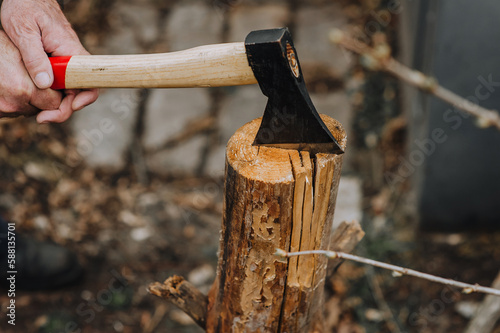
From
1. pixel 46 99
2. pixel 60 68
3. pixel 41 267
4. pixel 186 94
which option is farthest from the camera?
pixel 186 94

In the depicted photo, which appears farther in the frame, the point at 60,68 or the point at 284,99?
the point at 60,68

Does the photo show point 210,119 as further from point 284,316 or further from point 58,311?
point 284,316

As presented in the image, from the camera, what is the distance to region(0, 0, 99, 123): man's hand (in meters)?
1.81

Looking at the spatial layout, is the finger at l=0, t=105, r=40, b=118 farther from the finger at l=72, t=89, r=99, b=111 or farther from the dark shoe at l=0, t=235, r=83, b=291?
the dark shoe at l=0, t=235, r=83, b=291

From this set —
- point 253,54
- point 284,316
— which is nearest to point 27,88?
point 253,54

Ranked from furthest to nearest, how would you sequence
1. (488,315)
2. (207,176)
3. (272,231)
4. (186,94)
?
(186,94), (207,176), (488,315), (272,231)

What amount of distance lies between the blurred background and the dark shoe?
102 millimetres

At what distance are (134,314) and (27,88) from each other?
6.01ft

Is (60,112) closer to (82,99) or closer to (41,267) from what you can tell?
(82,99)

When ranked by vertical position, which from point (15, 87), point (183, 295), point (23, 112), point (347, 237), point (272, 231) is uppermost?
point (15, 87)

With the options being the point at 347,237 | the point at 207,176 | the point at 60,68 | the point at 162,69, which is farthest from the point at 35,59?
the point at 207,176

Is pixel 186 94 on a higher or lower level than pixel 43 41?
lower

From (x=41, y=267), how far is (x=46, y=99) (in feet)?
5.52

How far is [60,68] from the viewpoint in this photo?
1.81 metres
